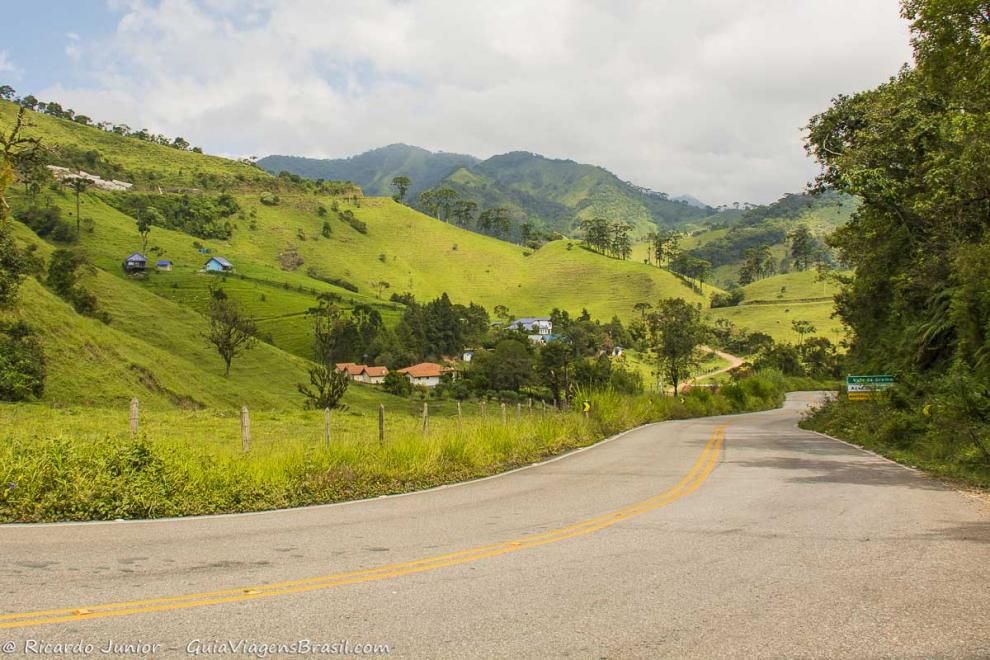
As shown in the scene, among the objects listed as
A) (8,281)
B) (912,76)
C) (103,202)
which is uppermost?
(103,202)

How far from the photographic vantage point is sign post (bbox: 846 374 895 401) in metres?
24.7

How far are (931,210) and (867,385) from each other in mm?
7190

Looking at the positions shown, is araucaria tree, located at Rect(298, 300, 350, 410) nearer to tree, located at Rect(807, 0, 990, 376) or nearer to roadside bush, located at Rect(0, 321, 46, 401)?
roadside bush, located at Rect(0, 321, 46, 401)

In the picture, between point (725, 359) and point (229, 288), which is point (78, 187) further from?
point (725, 359)

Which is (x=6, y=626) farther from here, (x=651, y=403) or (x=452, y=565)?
(x=651, y=403)

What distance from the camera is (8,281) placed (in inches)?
1618

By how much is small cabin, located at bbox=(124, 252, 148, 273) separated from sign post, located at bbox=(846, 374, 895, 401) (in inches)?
4440

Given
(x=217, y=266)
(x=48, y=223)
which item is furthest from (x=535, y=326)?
(x=48, y=223)

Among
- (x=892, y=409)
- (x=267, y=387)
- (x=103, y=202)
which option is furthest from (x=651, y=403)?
(x=103, y=202)

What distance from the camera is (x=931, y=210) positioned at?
2109 cm

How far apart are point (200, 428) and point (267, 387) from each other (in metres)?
38.6

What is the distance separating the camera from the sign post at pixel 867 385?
24.7m

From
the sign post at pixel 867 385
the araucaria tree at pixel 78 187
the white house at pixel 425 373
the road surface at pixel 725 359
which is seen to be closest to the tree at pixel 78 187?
the araucaria tree at pixel 78 187

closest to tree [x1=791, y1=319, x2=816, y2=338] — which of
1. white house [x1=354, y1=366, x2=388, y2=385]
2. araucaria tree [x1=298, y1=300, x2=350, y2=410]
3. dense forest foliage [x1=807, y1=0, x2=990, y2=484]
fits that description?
white house [x1=354, y1=366, x2=388, y2=385]
